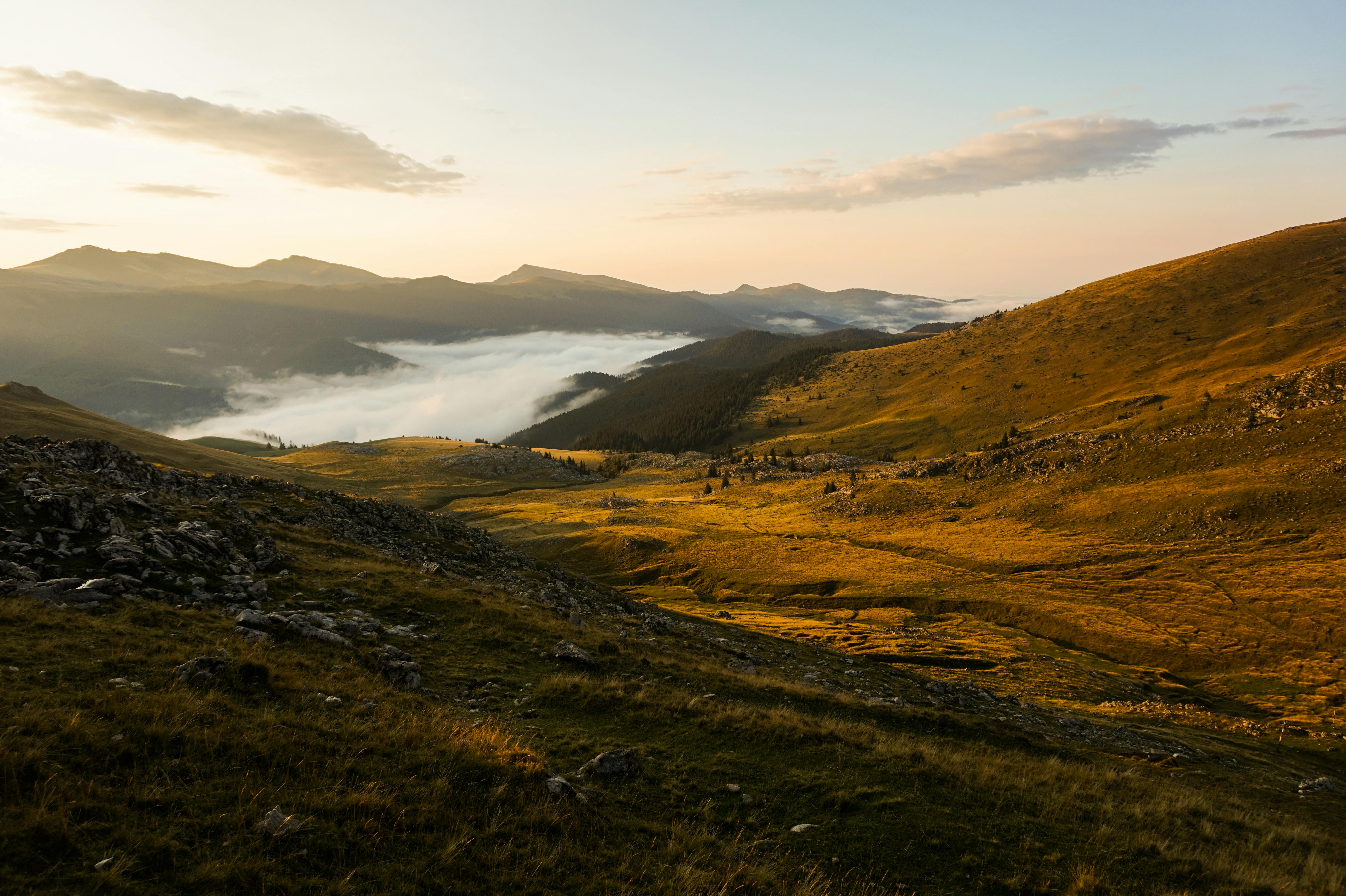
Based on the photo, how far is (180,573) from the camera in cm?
2080

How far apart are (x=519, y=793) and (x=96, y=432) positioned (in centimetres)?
12786

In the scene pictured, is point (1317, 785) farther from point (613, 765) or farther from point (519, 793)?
point (519, 793)

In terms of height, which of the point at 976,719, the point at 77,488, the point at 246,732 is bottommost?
the point at 976,719

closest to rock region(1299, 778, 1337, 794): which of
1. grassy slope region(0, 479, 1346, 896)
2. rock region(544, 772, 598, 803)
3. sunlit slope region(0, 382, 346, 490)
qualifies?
grassy slope region(0, 479, 1346, 896)

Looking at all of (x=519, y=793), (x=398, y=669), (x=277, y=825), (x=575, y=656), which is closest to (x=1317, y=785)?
(x=575, y=656)

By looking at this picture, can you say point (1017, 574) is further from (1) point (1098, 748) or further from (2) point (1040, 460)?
(1) point (1098, 748)

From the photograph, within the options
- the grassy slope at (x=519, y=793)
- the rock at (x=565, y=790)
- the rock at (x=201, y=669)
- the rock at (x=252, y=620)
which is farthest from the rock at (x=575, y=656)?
the rock at (x=201, y=669)

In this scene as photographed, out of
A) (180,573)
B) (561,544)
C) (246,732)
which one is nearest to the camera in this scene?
(246,732)

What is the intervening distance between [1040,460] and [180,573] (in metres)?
118

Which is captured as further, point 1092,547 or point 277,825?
point 1092,547

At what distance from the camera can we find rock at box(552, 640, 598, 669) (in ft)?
72.2

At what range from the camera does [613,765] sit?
44.8 ft

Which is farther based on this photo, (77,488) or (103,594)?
(77,488)

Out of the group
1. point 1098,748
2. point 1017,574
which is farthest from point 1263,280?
point 1098,748
